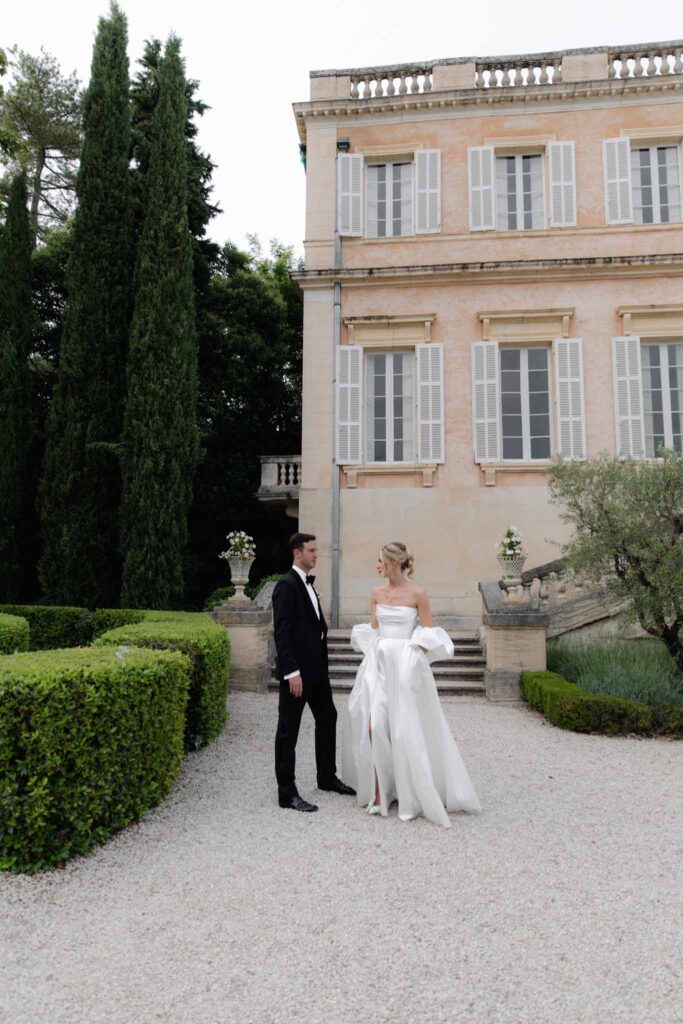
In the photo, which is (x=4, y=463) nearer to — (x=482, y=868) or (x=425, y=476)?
(x=425, y=476)

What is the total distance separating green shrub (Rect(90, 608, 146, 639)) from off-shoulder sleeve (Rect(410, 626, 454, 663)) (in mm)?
6550

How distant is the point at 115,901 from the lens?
3582mm

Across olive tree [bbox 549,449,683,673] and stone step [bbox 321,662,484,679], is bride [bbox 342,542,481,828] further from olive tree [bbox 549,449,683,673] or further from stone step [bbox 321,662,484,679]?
stone step [bbox 321,662,484,679]

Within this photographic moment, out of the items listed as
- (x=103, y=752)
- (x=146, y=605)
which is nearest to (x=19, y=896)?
(x=103, y=752)

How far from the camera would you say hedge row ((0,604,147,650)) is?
36.7 feet

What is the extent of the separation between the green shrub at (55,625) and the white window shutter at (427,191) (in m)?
9.13

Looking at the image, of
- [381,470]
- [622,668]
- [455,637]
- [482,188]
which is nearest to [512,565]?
[455,637]

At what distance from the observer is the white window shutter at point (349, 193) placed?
46.6 feet

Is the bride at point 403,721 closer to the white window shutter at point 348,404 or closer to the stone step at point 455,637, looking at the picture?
the stone step at point 455,637

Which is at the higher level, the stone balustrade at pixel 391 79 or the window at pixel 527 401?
the stone balustrade at pixel 391 79

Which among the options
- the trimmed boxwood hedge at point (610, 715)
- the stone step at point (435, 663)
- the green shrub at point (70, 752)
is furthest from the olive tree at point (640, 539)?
the green shrub at point (70, 752)

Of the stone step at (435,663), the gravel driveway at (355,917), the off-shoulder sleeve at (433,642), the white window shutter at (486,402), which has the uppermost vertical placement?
the white window shutter at (486,402)

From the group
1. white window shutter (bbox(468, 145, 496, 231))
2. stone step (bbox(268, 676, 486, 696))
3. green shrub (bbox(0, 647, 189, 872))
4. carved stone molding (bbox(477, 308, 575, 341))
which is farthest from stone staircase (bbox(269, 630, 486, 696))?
white window shutter (bbox(468, 145, 496, 231))

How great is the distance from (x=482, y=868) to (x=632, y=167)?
13839 millimetres
